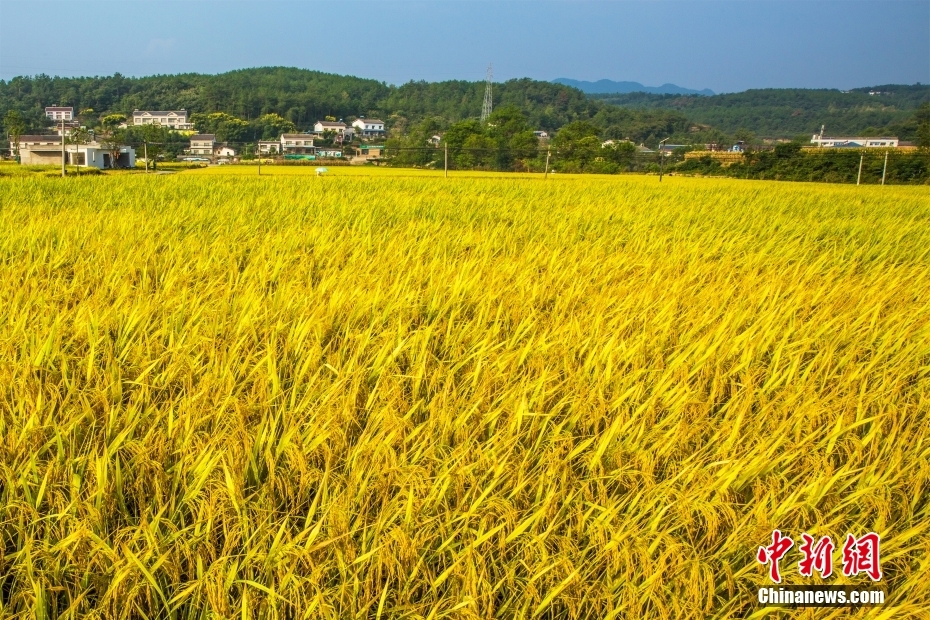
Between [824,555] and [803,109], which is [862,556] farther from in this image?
[803,109]

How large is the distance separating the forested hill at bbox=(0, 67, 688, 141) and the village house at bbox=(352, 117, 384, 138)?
2.02m

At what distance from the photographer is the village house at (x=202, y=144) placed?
52359 millimetres

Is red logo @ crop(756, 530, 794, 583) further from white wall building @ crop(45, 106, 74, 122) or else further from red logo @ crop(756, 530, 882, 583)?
white wall building @ crop(45, 106, 74, 122)

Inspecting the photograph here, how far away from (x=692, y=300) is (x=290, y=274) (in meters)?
1.76

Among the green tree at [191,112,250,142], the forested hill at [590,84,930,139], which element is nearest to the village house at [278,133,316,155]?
the green tree at [191,112,250,142]

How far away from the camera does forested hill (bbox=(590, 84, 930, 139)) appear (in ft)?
297

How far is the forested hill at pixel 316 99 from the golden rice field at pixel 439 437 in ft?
207

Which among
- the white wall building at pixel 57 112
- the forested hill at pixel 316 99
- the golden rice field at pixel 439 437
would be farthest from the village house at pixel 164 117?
the golden rice field at pixel 439 437

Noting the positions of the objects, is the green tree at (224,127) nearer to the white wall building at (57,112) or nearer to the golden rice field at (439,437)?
the white wall building at (57,112)

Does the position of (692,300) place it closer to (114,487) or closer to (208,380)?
(208,380)

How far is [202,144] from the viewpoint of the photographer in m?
55.6

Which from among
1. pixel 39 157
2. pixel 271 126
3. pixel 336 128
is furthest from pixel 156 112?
pixel 39 157

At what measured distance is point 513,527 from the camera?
3.71 feet

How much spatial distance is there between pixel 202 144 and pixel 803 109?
328ft
